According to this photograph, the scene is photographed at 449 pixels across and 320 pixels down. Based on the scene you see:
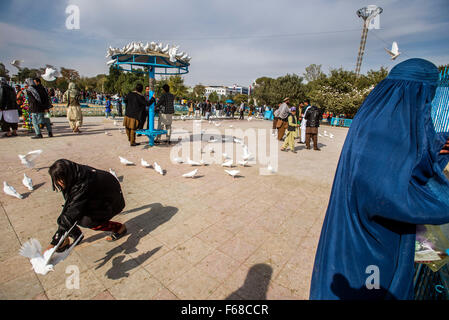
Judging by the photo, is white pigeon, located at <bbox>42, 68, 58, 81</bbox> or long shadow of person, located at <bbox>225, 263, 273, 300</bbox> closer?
long shadow of person, located at <bbox>225, 263, 273, 300</bbox>

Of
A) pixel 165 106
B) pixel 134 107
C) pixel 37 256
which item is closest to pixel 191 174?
pixel 37 256

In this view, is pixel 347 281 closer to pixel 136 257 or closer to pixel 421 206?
pixel 421 206

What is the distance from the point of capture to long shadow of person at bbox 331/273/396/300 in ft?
4.15

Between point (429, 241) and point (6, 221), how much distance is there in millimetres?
4729

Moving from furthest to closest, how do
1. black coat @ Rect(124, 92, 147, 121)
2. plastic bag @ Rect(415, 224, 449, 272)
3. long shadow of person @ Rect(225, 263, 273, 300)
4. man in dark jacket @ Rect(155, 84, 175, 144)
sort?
1. man in dark jacket @ Rect(155, 84, 175, 144)
2. black coat @ Rect(124, 92, 147, 121)
3. long shadow of person @ Rect(225, 263, 273, 300)
4. plastic bag @ Rect(415, 224, 449, 272)

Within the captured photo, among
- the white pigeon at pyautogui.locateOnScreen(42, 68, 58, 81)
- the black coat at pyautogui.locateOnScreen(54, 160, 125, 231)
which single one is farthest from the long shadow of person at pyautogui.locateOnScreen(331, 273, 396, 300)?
the white pigeon at pyautogui.locateOnScreen(42, 68, 58, 81)

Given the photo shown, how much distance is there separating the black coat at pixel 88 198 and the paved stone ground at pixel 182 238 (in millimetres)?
463

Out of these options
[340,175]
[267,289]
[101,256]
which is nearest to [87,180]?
[101,256]

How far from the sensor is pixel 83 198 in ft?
7.66

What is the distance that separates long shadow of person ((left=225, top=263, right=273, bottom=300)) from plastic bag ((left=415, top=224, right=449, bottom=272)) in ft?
4.28

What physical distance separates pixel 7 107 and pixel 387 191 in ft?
34.9

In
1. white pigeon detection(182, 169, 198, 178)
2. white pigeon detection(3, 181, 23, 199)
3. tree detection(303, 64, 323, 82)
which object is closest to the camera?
white pigeon detection(3, 181, 23, 199)

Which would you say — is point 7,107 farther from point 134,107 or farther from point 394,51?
point 394,51

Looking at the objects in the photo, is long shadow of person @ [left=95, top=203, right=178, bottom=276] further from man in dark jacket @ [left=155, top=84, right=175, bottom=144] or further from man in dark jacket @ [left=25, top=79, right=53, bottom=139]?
man in dark jacket @ [left=25, top=79, right=53, bottom=139]
